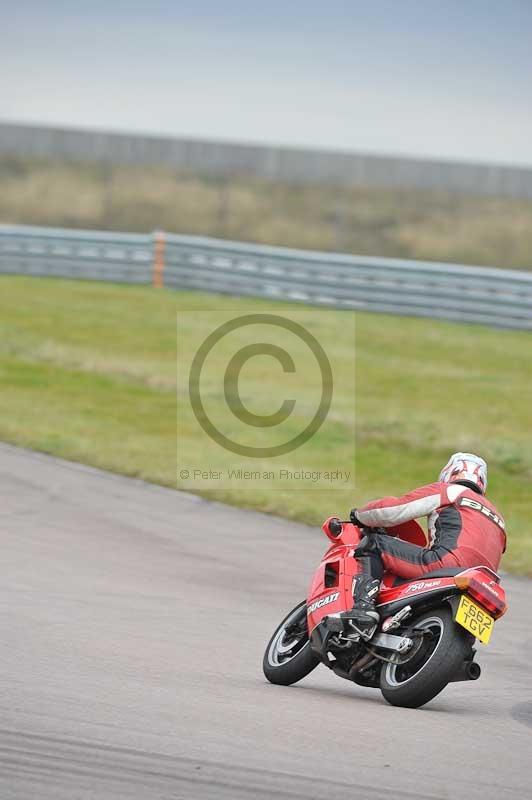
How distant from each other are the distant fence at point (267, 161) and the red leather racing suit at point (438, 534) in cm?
2733

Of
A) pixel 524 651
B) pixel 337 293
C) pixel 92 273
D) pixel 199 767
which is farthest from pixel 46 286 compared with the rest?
pixel 199 767

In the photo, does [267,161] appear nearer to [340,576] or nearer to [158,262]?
[158,262]

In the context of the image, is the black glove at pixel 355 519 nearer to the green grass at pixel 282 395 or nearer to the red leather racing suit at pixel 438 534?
the red leather racing suit at pixel 438 534

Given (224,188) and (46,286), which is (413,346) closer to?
(46,286)

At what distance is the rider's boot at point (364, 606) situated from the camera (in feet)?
21.6

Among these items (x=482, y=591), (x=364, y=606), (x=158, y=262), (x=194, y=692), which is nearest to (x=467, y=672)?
(x=482, y=591)

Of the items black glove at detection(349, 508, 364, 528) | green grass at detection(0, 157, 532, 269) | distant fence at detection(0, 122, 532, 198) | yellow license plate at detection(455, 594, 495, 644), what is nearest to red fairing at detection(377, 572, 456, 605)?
yellow license plate at detection(455, 594, 495, 644)

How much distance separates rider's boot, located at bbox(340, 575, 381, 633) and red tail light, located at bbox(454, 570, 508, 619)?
1.81 ft

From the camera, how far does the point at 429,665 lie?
6.18m

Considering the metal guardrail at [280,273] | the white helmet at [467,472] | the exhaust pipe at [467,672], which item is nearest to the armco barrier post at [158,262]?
the metal guardrail at [280,273]

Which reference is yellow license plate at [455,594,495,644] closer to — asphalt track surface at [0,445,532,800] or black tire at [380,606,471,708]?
black tire at [380,606,471,708]

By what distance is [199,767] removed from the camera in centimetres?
503

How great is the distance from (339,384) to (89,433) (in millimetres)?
5211

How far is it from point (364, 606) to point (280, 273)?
19.1 metres
